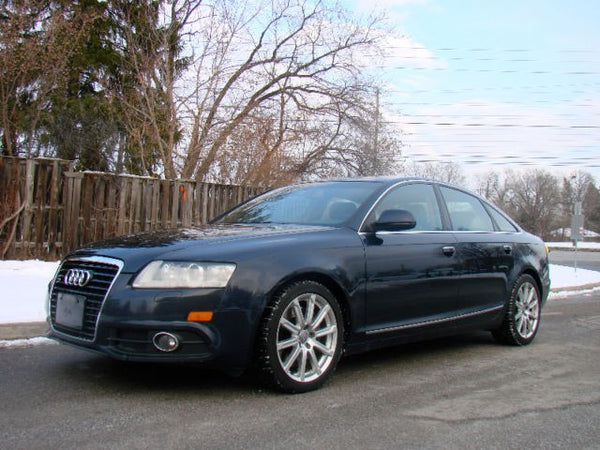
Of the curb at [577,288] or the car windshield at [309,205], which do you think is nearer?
the car windshield at [309,205]

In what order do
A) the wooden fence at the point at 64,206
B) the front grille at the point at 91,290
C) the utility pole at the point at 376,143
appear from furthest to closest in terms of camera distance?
1. the utility pole at the point at 376,143
2. the wooden fence at the point at 64,206
3. the front grille at the point at 91,290

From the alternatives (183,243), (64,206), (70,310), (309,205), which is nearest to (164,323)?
(183,243)

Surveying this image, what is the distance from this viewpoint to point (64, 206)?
1094 centimetres

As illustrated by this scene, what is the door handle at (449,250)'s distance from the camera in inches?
209

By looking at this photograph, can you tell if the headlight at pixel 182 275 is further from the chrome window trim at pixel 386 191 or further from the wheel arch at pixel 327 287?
the chrome window trim at pixel 386 191

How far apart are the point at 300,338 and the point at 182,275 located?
0.92 metres

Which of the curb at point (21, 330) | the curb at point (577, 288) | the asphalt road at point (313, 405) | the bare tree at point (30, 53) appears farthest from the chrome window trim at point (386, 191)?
the bare tree at point (30, 53)

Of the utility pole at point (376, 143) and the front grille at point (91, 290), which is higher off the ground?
the utility pole at point (376, 143)

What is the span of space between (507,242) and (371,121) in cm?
1659

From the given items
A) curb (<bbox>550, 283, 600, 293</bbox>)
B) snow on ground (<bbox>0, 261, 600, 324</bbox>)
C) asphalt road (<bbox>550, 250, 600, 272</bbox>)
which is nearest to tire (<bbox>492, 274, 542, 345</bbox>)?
snow on ground (<bbox>0, 261, 600, 324</bbox>)

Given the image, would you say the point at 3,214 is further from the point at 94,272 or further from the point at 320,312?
the point at 320,312

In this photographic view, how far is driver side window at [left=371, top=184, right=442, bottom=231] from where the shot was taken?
5246mm

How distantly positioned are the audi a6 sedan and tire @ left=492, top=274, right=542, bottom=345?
25 cm

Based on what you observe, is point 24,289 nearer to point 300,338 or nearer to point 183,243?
point 183,243
